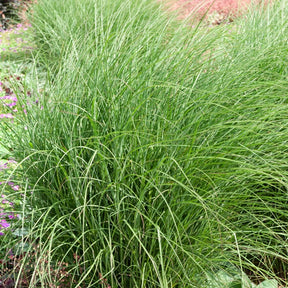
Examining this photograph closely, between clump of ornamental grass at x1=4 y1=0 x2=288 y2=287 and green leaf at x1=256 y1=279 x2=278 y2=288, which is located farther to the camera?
green leaf at x1=256 y1=279 x2=278 y2=288

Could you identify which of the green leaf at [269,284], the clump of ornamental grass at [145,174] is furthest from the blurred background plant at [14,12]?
the green leaf at [269,284]

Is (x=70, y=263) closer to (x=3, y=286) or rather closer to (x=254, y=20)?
(x=3, y=286)

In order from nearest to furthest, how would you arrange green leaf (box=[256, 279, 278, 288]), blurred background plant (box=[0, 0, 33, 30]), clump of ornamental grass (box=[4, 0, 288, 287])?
clump of ornamental grass (box=[4, 0, 288, 287]) < green leaf (box=[256, 279, 278, 288]) < blurred background plant (box=[0, 0, 33, 30])

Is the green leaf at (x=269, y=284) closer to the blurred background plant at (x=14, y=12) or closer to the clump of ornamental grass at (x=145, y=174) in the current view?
the clump of ornamental grass at (x=145, y=174)

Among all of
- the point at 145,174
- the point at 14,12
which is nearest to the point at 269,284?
the point at 145,174

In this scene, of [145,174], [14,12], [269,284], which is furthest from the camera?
[14,12]

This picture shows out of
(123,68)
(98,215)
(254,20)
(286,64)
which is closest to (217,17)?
(254,20)

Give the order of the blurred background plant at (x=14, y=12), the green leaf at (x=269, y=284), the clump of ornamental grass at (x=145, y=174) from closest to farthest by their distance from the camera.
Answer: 1. the clump of ornamental grass at (x=145, y=174)
2. the green leaf at (x=269, y=284)
3. the blurred background plant at (x=14, y=12)

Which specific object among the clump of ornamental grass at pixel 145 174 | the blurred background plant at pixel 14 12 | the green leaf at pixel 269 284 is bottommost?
the blurred background plant at pixel 14 12

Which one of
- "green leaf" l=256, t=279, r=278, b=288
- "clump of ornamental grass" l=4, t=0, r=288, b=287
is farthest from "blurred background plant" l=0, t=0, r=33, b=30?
"green leaf" l=256, t=279, r=278, b=288

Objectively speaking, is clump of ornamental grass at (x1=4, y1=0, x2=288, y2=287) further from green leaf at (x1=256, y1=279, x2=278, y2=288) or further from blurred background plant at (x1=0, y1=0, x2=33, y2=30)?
blurred background plant at (x1=0, y1=0, x2=33, y2=30)

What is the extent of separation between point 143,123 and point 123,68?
1.02 feet

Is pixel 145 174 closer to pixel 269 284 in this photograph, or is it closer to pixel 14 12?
pixel 269 284

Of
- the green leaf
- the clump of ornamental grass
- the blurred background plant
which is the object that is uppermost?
the clump of ornamental grass
